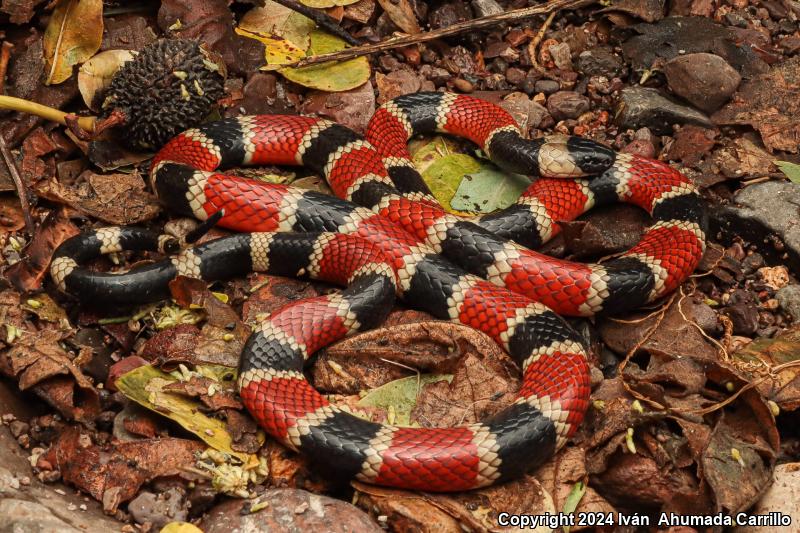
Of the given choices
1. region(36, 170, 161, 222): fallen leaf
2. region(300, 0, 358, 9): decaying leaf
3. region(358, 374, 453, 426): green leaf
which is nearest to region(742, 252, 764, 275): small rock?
region(358, 374, 453, 426): green leaf

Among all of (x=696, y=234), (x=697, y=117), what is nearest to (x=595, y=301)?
(x=696, y=234)

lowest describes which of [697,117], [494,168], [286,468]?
[286,468]

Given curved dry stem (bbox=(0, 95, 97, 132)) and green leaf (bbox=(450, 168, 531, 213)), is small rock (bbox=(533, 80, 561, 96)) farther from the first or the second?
curved dry stem (bbox=(0, 95, 97, 132))

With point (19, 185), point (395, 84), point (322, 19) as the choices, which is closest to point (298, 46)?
point (322, 19)

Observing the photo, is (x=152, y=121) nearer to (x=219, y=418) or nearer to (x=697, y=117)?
(x=219, y=418)

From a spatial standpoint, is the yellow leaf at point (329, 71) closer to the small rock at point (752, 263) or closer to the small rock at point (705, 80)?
the small rock at point (705, 80)

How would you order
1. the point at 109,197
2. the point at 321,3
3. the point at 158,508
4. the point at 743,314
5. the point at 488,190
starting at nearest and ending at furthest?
1. the point at 158,508
2. the point at 743,314
3. the point at 109,197
4. the point at 488,190
5. the point at 321,3

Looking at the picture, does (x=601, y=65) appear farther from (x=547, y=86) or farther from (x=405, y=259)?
(x=405, y=259)
